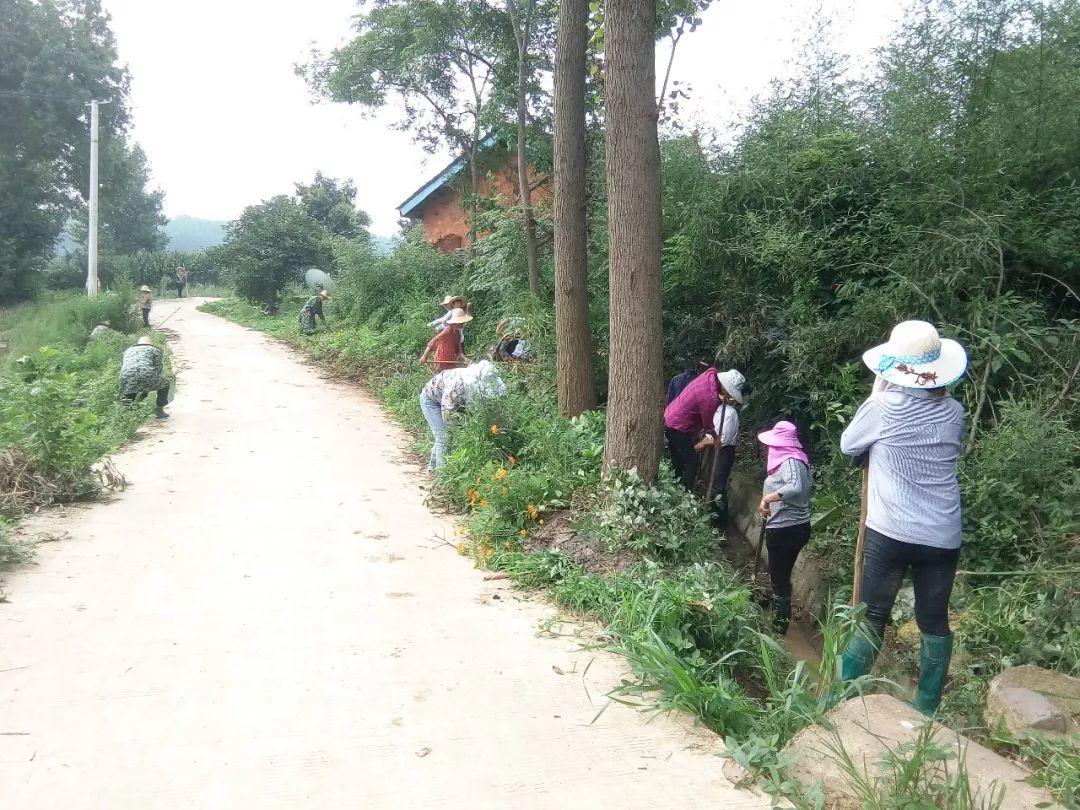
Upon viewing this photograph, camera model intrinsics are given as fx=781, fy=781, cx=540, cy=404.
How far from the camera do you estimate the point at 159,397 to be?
10.7 meters

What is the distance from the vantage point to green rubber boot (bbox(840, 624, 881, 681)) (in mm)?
3605

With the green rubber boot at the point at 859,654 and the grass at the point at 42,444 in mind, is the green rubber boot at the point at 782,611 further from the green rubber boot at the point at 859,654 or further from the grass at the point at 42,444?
the grass at the point at 42,444

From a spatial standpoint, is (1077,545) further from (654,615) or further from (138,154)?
(138,154)

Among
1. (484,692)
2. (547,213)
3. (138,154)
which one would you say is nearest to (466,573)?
(484,692)

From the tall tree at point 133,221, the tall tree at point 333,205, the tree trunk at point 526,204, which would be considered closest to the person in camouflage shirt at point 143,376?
the tree trunk at point 526,204

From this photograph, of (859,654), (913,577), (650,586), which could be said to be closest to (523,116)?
(650,586)

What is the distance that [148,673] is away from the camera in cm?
387

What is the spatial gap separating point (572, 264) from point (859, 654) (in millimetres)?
5396

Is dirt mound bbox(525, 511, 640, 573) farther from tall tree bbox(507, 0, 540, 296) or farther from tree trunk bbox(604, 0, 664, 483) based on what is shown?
tall tree bbox(507, 0, 540, 296)

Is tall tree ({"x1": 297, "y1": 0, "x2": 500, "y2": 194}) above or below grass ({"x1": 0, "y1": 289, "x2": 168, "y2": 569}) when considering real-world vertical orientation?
above

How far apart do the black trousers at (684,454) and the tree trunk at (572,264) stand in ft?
4.40

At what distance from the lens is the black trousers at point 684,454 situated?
7121mm

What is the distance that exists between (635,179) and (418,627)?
3822 mm

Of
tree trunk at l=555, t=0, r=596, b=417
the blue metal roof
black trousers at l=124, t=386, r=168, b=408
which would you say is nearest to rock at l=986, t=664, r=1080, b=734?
tree trunk at l=555, t=0, r=596, b=417
